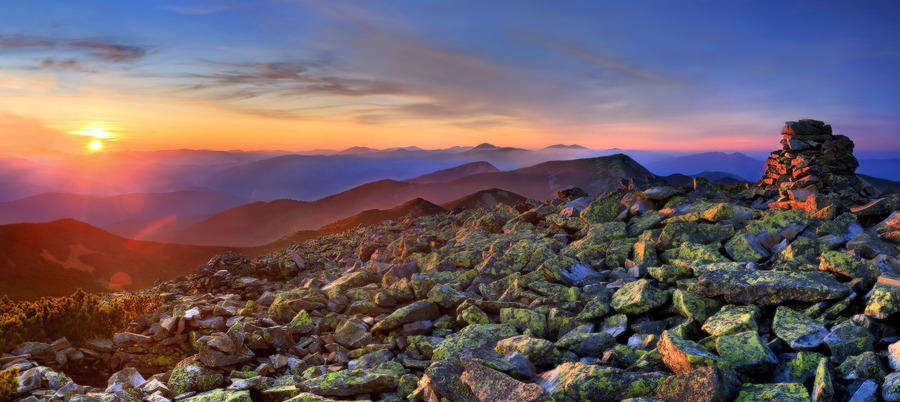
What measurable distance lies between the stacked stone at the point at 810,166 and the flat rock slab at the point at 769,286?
28.8 feet

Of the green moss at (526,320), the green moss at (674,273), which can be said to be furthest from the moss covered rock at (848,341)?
the green moss at (526,320)

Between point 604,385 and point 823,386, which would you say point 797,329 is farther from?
point 604,385

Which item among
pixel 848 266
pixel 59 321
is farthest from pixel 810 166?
pixel 59 321

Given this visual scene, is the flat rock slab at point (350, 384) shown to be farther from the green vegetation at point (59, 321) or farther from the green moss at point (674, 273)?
the green vegetation at point (59, 321)

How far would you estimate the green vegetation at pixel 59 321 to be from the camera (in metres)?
13.4

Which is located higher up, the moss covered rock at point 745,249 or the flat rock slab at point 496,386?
the moss covered rock at point 745,249

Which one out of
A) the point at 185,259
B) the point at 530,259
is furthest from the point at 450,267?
the point at 185,259

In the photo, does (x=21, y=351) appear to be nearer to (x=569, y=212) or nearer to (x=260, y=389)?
(x=260, y=389)

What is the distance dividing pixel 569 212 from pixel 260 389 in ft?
48.1

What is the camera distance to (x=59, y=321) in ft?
47.5

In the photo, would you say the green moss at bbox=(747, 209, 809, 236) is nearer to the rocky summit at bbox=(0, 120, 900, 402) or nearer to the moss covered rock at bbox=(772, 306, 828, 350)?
the rocky summit at bbox=(0, 120, 900, 402)

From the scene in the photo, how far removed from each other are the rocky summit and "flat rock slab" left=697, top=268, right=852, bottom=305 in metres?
0.04

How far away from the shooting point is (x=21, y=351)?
42.2 ft

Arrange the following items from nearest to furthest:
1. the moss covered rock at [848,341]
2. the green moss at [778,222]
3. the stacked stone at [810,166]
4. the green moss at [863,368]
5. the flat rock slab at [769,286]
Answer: the green moss at [863,368] < the moss covered rock at [848,341] < the flat rock slab at [769,286] < the green moss at [778,222] < the stacked stone at [810,166]
